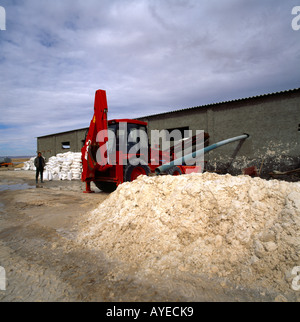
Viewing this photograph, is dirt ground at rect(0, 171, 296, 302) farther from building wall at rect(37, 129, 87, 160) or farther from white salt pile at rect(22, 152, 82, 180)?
building wall at rect(37, 129, 87, 160)

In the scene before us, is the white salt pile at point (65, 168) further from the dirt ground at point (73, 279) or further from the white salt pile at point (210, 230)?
the white salt pile at point (210, 230)

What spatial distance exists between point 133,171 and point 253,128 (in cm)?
665

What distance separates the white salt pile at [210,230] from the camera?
103 inches

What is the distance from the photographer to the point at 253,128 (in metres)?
10.7

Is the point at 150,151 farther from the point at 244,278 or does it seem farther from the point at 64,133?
the point at 64,133

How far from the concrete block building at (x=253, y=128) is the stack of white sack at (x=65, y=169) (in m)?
6.17

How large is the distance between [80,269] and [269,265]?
2.30m

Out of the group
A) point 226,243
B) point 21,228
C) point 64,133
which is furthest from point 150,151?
point 64,133

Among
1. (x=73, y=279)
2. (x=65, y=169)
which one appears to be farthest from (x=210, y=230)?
(x=65, y=169)

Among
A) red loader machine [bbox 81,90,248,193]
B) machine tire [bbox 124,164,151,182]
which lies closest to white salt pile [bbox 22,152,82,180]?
red loader machine [bbox 81,90,248,193]

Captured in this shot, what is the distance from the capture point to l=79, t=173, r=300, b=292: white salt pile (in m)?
2.63

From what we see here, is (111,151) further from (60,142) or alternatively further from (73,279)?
(60,142)

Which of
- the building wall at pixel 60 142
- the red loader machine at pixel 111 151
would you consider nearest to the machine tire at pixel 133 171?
the red loader machine at pixel 111 151
